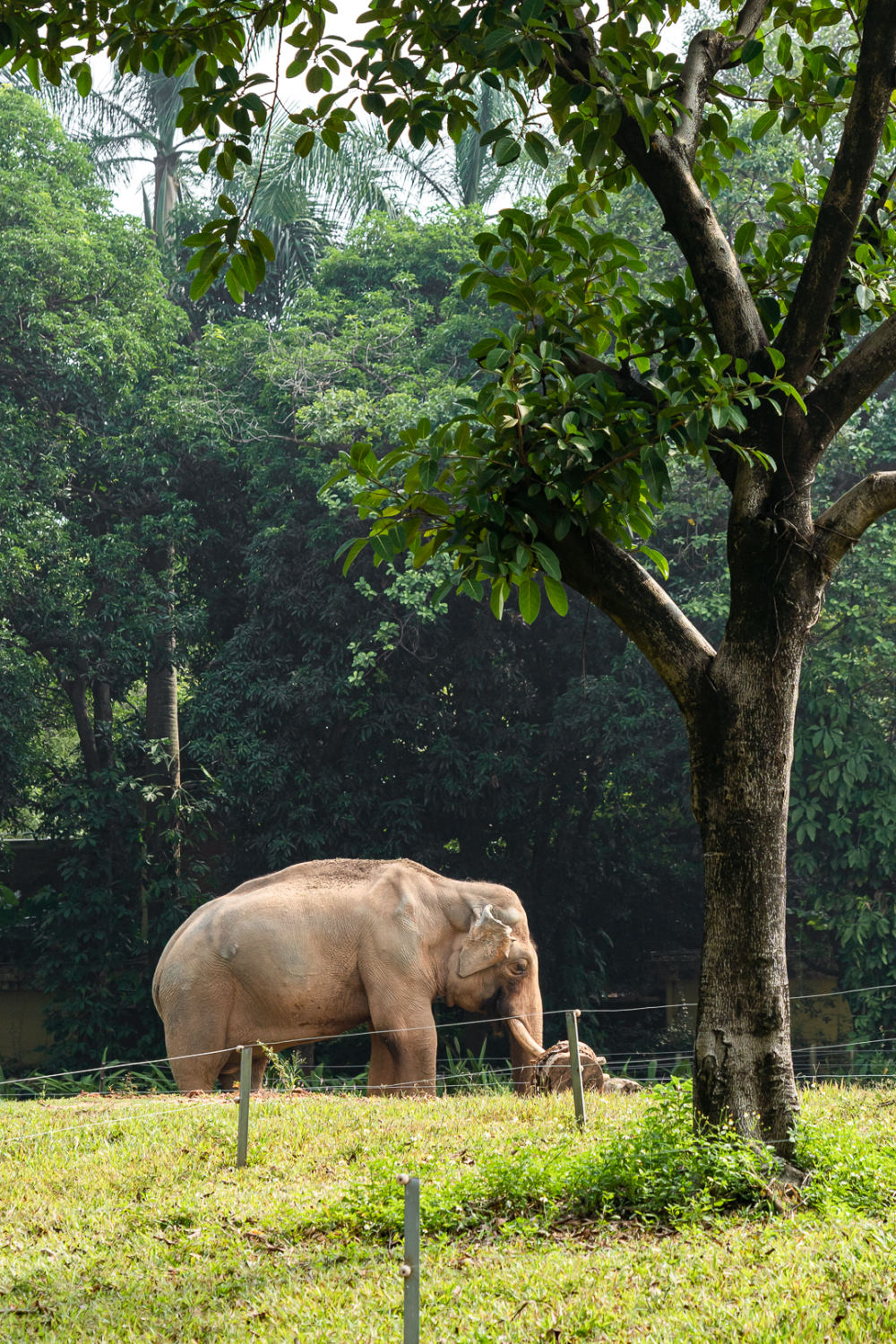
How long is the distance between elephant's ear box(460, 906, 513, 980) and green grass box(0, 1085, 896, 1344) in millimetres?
3711

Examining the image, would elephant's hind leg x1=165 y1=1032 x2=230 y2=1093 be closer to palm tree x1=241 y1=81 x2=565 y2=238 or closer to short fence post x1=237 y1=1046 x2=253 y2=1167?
short fence post x1=237 y1=1046 x2=253 y2=1167

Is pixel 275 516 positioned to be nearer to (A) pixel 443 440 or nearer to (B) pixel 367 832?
(B) pixel 367 832

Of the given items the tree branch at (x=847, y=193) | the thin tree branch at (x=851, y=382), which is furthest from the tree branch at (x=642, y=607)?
the tree branch at (x=847, y=193)

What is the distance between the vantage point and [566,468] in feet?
18.4

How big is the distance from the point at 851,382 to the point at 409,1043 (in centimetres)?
764

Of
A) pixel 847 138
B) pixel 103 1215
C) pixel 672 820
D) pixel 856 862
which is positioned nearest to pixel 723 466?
pixel 847 138

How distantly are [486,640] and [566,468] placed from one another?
38.9 feet

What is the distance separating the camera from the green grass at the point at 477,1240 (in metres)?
4.37

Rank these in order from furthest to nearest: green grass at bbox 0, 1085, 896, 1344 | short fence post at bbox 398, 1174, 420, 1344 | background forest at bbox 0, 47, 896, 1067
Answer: background forest at bbox 0, 47, 896, 1067
green grass at bbox 0, 1085, 896, 1344
short fence post at bbox 398, 1174, 420, 1344

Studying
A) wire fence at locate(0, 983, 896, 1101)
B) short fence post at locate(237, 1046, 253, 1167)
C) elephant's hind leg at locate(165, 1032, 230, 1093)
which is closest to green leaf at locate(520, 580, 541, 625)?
short fence post at locate(237, 1046, 253, 1167)

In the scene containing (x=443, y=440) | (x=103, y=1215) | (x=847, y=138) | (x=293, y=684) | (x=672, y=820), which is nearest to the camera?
(x=443, y=440)

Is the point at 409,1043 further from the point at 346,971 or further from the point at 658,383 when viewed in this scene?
the point at 658,383

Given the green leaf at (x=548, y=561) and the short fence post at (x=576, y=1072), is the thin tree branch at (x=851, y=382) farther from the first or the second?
the short fence post at (x=576, y=1072)

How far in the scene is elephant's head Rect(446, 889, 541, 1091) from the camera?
38.1 feet
